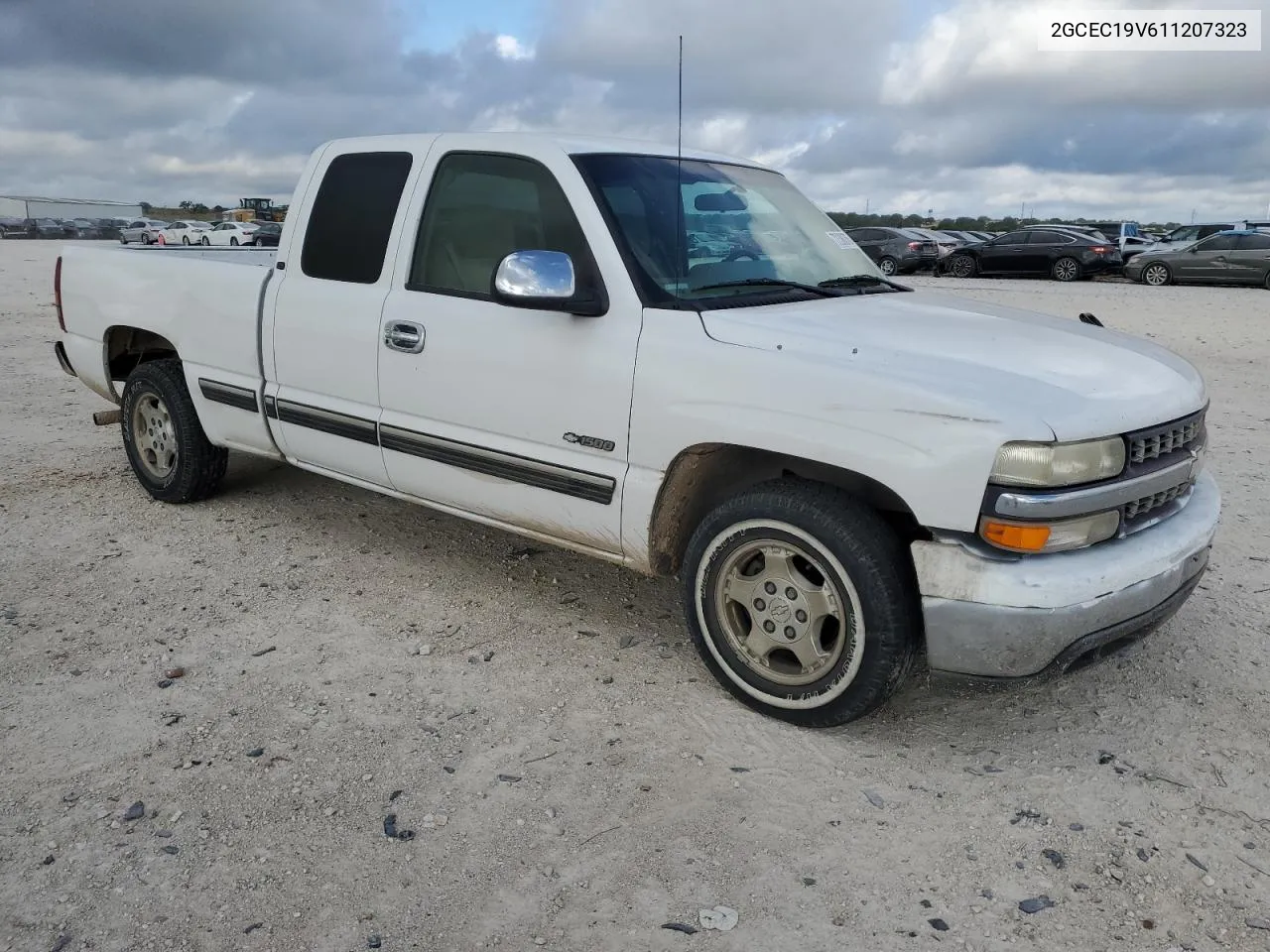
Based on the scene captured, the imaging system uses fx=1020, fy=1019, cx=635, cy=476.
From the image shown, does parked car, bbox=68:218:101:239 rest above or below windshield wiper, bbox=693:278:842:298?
above

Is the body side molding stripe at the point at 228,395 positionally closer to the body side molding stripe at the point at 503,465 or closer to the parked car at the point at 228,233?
the body side molding stripe at the point at 503,465

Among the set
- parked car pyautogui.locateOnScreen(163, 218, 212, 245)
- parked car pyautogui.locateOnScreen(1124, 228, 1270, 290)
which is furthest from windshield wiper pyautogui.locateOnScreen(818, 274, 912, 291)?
parked car pyautogui.locateOnScreen(163, 218, 212, 245)

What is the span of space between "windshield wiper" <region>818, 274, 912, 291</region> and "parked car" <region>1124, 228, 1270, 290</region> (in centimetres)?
2144

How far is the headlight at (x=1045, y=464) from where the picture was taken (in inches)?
110

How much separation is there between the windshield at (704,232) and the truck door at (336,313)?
3.44 ft

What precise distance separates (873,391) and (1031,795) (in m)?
1.30

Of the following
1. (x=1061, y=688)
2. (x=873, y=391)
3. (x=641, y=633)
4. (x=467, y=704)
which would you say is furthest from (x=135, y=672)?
(x=1061, y=688)

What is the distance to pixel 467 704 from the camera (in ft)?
11.5

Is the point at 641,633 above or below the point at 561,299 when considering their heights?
below

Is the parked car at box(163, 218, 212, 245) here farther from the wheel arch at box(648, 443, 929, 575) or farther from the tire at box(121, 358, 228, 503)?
the wheel arch at box(648, 443, 929, 575)

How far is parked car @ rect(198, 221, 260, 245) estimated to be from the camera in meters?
37.0

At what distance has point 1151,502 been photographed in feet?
10.6

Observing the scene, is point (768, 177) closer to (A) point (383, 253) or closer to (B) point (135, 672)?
(A) point (383, 253)

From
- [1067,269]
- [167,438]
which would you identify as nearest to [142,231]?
[1067,269]
